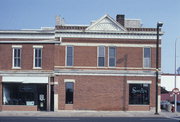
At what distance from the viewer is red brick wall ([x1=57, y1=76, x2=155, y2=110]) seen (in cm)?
3272

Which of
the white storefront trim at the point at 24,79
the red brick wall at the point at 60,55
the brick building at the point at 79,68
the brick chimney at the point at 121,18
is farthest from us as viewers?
the brick chimney at the point at 121,18

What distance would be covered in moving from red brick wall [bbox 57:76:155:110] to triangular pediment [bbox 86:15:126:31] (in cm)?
483

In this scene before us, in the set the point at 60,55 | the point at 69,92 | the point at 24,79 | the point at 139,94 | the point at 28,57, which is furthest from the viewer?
the point at 139,94

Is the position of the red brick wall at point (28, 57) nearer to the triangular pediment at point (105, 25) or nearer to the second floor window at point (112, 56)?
the triangular pediment at point (105, 25)

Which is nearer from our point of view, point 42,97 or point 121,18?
point 42,97

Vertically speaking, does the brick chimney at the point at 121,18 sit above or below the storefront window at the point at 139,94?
above

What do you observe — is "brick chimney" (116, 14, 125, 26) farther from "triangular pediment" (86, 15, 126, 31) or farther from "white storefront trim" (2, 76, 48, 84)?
"white storefront trim" (2, 76, 48, 84)

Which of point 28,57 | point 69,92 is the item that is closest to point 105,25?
point 69,92

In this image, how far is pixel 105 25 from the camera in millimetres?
33469

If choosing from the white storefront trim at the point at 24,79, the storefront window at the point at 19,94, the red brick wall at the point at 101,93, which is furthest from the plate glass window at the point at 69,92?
the storefront window at the point at 19,94

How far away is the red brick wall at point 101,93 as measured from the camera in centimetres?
3272

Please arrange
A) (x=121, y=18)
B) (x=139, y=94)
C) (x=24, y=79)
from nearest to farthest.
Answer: (x=24, y=79) → (x=139, y=94) → (x=121, y=18)

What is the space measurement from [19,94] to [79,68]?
6.43 meters

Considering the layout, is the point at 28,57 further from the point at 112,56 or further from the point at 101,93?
the point at 112,56
